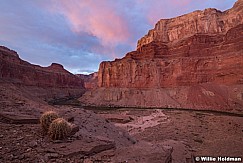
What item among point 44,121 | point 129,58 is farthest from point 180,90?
point 44,121

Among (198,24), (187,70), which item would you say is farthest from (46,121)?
(198,24)

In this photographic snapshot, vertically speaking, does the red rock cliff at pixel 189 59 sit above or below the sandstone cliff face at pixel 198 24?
below

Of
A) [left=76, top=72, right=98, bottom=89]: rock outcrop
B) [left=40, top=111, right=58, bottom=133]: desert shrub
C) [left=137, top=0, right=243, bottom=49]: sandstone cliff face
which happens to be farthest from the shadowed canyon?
[left=76, top=72, right=98, bottom=89]: rock outcrop

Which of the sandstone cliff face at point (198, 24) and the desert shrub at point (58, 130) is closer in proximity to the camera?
the desert shrub at point (58, 130)

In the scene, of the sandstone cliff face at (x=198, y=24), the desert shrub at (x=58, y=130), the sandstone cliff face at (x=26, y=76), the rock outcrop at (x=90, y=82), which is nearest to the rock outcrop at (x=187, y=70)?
the sandstone cliff face at (x=198, y=24)

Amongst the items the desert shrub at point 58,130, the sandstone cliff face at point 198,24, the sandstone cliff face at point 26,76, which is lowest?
the desert shrub at point 58,130

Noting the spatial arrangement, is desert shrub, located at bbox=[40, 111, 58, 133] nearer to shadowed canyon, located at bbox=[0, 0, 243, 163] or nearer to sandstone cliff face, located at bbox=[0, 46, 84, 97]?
shadowed canyon, located at bbox=[0, 0, 243, 163]

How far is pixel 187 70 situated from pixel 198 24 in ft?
93.4

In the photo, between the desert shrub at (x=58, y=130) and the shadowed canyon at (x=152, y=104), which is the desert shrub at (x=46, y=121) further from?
the desert shrub at (x=58, y=130)

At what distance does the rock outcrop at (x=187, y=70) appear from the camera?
4031cm

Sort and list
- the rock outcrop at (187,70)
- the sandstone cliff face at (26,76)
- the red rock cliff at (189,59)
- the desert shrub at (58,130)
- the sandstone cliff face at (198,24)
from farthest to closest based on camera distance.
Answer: the sandstone cliff face at (198,24) < the sandstone cliff face at (26,76) < the red rock cliff at (189,59) < the rock outcrop at (187,70) < the desert shrub at (58,130)

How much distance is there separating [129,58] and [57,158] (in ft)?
211

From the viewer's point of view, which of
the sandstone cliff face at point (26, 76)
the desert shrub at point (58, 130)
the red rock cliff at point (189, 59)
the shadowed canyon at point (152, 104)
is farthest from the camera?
the sandstone cliff face at point (26, 76)

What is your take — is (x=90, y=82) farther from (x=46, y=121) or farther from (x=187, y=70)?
(x=46, y=121)
